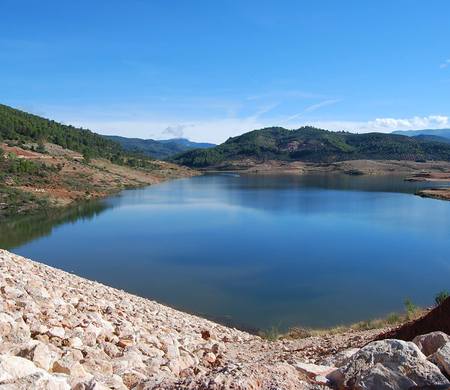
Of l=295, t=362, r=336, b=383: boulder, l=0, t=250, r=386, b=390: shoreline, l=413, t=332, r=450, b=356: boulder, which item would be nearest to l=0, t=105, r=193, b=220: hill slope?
l=0, t=250, r=386, b=390: shoreline

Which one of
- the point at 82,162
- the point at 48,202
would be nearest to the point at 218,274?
the point at 48,202

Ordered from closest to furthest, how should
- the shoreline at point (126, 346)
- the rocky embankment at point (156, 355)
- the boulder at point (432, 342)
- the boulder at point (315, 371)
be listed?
the rocky embankment at point (156, 355) < the shoreline at point (126, 346) < the boulder at point (315, 371) < the boulder at point (432, 342)

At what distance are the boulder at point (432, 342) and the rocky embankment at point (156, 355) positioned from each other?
0.05 feet

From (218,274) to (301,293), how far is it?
5653 millimetres

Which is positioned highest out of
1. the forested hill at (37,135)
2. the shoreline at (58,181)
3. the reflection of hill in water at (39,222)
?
the forested hill at (37,135)

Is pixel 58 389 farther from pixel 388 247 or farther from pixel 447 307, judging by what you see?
pixel 388 247

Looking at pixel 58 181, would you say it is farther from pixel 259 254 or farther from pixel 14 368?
pixel 14 368

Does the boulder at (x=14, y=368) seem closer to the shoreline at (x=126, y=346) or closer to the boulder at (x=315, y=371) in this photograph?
the shoreline at (x=126, y=346)

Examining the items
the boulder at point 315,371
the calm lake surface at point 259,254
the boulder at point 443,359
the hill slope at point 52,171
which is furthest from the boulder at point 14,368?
the hill slope at point 52,171

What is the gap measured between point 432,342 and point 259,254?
88.2ft

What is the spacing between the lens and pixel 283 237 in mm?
40312

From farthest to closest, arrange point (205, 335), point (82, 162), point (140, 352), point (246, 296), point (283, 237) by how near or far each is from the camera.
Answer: point (82, 162) < point (283, 237) < point (246, 296) < point (205, 335) < point (140, 352)

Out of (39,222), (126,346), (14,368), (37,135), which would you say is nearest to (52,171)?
(39,222)

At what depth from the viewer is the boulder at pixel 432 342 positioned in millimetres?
6324
